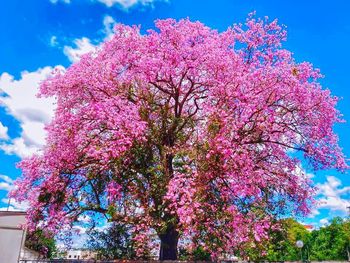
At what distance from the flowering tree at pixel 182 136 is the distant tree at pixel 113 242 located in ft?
3.38

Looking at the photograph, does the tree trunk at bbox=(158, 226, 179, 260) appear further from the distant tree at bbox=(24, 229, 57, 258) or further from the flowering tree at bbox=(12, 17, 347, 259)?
the distant tree at bbox=(24, 229, 57, 258)

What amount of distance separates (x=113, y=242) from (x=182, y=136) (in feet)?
18.5

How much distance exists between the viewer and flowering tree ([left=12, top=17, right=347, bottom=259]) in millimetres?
13438

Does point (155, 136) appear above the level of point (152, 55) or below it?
below

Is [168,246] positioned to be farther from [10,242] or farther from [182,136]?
[10,242]

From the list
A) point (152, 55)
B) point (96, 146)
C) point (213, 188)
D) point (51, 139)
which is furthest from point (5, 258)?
point (152, 55)

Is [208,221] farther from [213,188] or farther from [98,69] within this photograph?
[98,69]

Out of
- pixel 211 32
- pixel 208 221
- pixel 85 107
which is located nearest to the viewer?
pixel 208 221

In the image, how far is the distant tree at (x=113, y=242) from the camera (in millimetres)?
15742

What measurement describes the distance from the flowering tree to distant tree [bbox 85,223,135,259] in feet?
3.38

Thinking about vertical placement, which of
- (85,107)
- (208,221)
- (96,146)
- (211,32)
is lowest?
(208,221)

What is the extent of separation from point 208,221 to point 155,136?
14.8 ft

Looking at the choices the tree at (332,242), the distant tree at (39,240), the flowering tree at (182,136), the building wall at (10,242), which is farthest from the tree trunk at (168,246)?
the tree at (332,242)

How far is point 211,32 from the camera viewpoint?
17141 millimetres
